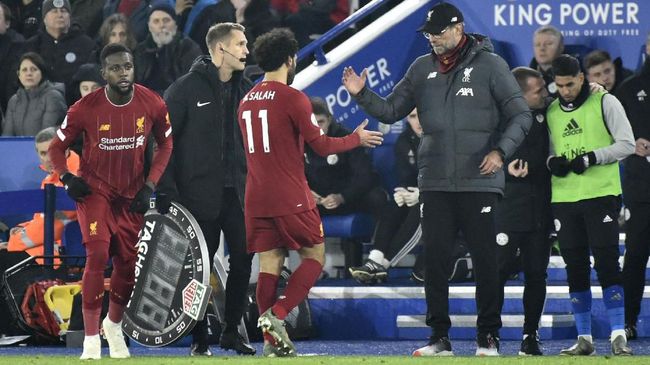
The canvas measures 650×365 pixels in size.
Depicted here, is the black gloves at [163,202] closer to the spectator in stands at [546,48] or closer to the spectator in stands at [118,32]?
the spectator in stands at [546,48]

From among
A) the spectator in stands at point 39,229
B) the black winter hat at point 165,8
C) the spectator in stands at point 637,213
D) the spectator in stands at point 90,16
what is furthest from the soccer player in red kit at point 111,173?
the spectator in stands at point 90,16

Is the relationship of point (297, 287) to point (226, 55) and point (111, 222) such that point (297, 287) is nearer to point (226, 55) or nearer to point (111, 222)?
point (111, 222)

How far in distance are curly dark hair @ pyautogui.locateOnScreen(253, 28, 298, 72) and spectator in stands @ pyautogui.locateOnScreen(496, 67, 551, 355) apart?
1827 millimetres

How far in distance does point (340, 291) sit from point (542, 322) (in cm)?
166

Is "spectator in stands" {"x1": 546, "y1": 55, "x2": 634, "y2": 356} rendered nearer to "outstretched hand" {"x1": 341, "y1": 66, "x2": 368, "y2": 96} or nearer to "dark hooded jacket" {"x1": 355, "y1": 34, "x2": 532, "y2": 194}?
"dark hooded jacket" {"x1": 355, "y1": 34, "x2": 532, "y2": 194}

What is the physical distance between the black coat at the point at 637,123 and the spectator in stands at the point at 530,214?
1267 millimetres

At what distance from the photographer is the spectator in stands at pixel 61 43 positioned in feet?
51.8

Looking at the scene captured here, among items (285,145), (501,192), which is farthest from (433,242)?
(285,145)

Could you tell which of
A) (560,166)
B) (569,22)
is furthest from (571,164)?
(569,22)

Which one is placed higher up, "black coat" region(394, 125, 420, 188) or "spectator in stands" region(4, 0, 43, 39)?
"spectator in stands" region(4, 0, 43, 39)

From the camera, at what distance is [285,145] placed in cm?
941

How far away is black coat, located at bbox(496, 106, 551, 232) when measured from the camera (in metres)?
10.2

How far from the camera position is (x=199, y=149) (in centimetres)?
1033

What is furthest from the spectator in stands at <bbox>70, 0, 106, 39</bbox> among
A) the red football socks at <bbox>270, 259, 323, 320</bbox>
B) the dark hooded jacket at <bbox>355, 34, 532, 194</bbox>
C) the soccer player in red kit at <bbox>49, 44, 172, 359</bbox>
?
the red football socks at <bbox>270, 259, 323, 320</bbox>
